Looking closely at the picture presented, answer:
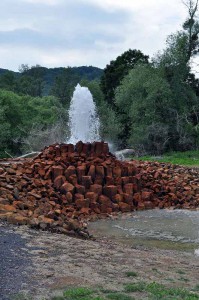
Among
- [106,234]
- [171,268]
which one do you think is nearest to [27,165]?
[106,234]

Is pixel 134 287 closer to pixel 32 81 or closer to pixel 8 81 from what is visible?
pixel 8 81

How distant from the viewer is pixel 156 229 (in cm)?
1228

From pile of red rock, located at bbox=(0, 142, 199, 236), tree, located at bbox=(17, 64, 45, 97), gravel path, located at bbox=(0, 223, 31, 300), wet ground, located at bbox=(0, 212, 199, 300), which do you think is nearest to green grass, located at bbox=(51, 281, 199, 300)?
wet ground, located at bbox=(0, 212, 199, 300)

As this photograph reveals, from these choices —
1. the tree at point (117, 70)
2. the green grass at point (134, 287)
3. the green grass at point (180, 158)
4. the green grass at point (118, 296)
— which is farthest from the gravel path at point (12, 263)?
the tree at point (117, 70)

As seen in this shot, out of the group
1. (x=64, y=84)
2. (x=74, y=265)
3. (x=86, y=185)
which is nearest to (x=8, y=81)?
(x=64, y=84)

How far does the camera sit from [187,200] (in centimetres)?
1573

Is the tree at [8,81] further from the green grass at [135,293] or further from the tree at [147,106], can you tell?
the green grass at [135,293]

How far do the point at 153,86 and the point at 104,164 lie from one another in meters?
17.0

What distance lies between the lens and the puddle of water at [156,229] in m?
10.8

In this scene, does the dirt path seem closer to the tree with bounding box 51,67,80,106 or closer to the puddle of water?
the puddle of water

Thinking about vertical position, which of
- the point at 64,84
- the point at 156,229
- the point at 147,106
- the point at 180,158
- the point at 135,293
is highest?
the point at 64,84

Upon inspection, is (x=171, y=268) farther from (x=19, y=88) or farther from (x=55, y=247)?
(x=19, y=88)

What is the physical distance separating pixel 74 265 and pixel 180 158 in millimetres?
20947

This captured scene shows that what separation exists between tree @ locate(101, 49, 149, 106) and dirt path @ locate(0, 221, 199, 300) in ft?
106
